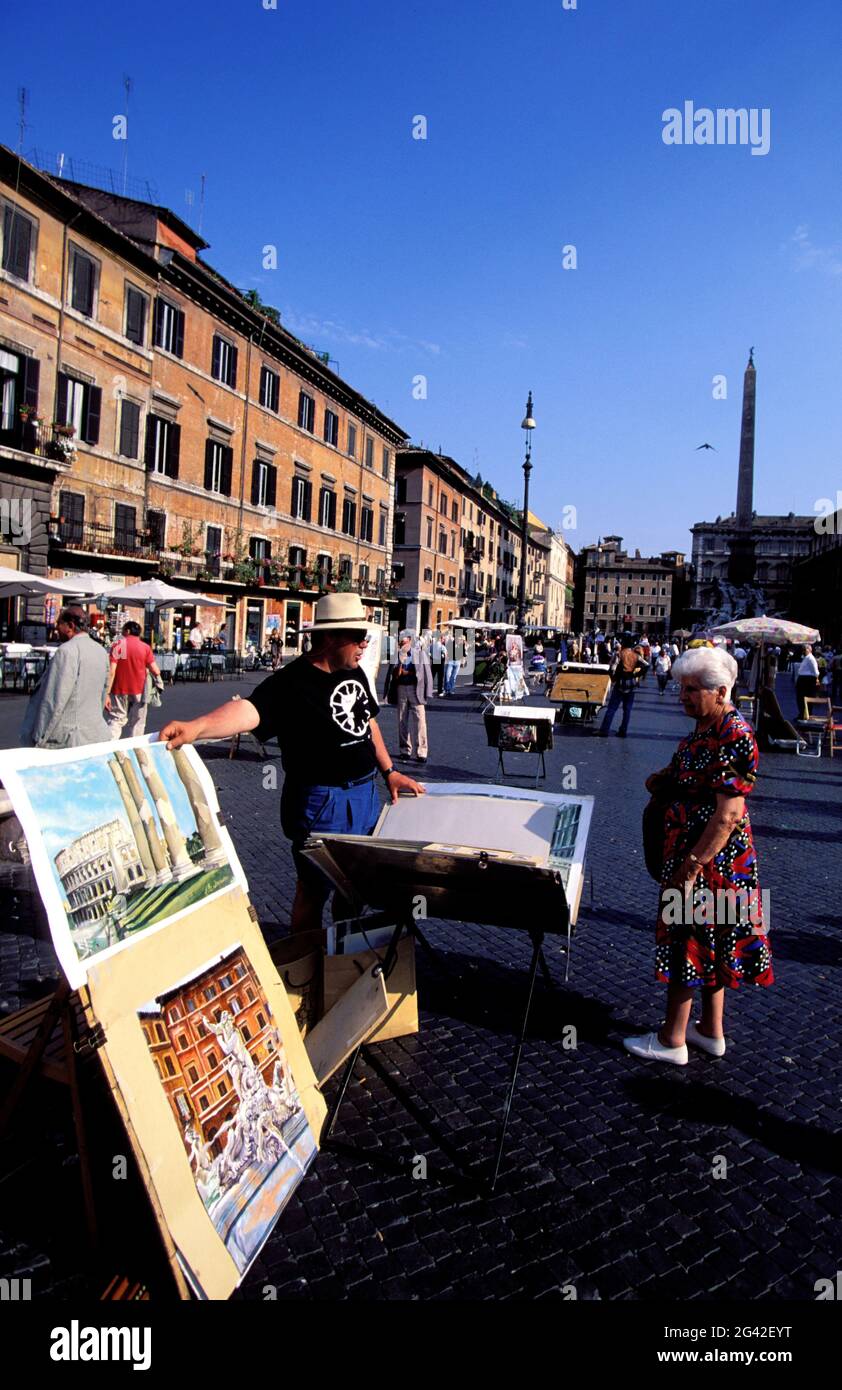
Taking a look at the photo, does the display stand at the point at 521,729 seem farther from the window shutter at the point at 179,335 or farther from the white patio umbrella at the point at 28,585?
the window shutter at the point at 179,335

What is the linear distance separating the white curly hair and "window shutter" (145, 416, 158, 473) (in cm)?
2548

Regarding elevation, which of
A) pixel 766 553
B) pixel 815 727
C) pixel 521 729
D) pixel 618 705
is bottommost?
pixel 815 727

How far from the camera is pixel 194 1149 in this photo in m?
2.25

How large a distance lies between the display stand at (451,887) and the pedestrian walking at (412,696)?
8014 mm

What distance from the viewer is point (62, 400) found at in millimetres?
22438

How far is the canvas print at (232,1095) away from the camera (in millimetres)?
2270

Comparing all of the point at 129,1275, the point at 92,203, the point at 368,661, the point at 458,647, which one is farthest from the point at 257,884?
the point at 458,647

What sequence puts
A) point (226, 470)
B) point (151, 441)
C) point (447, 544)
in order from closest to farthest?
point (151, 441) → point (226, 470) → point (447, 544)

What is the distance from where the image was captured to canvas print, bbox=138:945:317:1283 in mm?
2270

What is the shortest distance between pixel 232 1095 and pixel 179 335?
A: 96.1 feet

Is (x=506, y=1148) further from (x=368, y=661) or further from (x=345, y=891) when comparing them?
(x=368, y=661)

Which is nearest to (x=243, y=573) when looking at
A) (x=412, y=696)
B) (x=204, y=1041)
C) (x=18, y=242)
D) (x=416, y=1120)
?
(x=18, y=242)

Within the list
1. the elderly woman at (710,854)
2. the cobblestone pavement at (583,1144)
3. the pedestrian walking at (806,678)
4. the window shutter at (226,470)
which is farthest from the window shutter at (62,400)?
the elderly woman at (710,854)

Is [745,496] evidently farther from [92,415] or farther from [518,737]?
[518,737]
